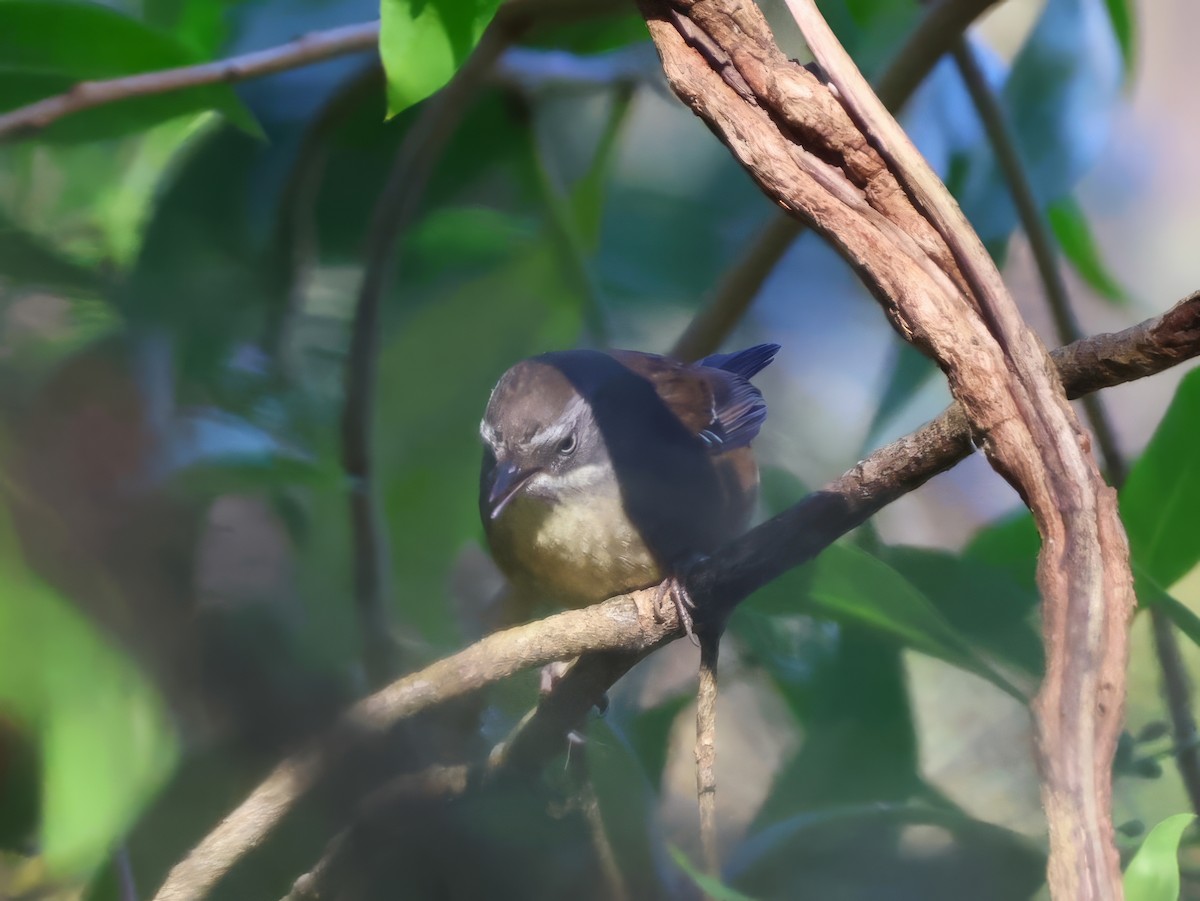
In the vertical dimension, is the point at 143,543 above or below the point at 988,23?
below

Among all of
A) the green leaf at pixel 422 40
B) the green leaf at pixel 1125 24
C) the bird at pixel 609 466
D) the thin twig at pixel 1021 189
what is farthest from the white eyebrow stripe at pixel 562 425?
the green leaf at pixel 1125 24

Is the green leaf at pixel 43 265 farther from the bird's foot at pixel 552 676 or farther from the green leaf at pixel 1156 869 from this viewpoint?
the green leaf at pixel 1156 869

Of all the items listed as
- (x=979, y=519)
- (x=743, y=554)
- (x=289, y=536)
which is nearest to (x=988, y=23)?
(x=979, y=519)

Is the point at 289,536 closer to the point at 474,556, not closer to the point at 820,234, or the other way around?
the point at 474,556

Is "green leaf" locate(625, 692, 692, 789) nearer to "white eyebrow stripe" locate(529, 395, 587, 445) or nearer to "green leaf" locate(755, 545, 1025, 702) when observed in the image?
"green leaf" locate(755, 545, 1025, 702)

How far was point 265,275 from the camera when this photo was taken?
634mm

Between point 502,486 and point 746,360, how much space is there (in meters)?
0.20

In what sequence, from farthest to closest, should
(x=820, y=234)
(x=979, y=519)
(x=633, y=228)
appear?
(x=633, y=228)
(x=979, y=519)
(x=820, y=234)

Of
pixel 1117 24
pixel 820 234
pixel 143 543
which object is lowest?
pixel 143 543

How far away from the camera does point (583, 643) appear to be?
510 mm

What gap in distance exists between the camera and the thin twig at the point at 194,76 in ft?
2.01

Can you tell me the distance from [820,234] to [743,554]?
157mm

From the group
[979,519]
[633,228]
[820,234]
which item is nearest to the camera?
[820,234]

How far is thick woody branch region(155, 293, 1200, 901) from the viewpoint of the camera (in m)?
0.45
